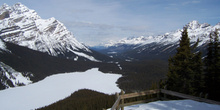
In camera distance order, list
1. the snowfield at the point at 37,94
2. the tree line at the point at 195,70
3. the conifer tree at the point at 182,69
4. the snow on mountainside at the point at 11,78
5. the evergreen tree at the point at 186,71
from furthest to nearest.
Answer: the snow on mountainside at the point at 11,78, the snowfield at the point at 37,94, the conifer tree at the point at 182,69, the evergreen tree at the point at 186,71, the tree line at the point at 195,70

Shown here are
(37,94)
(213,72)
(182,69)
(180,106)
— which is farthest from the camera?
(37,94)

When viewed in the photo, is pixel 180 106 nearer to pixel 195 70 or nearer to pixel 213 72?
pixel 213 72

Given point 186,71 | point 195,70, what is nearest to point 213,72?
point 195,70

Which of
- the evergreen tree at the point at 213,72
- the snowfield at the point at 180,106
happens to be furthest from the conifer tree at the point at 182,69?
the snowfield at the point at 180,106

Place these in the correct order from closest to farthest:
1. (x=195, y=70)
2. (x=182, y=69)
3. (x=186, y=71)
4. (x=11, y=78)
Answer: (x=186, y=71)
(x=195, y=70)
(x=182, y=69)
(x=11, y=78)

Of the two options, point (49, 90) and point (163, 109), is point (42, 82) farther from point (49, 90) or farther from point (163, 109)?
point (163, 109)

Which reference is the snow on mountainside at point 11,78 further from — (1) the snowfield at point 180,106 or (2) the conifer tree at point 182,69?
(1) the snowfield at point 180,106

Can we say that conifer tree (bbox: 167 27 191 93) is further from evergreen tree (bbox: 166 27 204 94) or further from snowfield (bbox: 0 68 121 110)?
snowfield (bbox: 0 68 121 110)

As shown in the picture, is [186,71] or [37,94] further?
[37,94]
